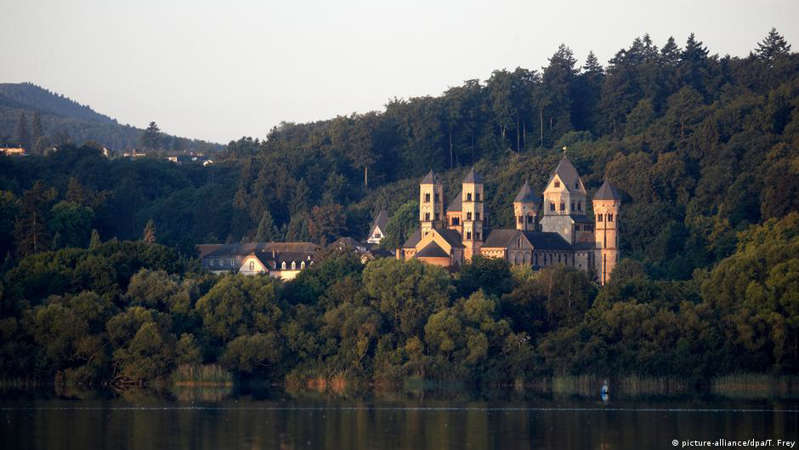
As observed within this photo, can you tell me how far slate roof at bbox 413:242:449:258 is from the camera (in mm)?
102625

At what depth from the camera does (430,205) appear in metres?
111

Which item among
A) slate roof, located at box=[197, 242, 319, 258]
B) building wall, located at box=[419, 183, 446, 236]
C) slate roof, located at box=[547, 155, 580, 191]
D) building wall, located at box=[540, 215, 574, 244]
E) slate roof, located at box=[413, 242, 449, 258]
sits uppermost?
slate roof, located at box=[547, 155, 580, 191]

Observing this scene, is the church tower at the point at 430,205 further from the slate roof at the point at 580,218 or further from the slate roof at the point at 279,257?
the slate roof at the point at 580,218

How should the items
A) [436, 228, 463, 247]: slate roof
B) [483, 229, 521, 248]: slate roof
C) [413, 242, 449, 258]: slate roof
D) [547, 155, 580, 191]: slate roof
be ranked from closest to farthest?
[413, 242, 449, 258]: slate roof < [483, 229, 521, 248]: slate roof < [436, 228, 463, 247]: slate roof < [547, 155, 580, 191]: slate roof

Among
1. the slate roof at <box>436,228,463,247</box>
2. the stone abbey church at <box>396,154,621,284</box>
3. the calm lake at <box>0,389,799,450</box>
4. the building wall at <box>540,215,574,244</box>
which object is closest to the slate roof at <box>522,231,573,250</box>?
the stone abbey church at <box>396,154,621,284</box>

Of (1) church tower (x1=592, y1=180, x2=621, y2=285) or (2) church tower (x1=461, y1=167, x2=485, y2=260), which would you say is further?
(2) church tower (x1=461, y1=167, x2=485, y2=260)

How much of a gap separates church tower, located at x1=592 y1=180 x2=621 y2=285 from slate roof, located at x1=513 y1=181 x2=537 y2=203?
843 centimetres

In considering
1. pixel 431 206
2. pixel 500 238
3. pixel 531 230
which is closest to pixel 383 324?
pixel 500 238

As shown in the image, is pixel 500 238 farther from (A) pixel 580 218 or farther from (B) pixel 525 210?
(A) pixel 580 218

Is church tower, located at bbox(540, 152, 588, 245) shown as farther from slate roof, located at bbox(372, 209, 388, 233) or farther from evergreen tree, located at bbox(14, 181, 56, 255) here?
evergreen tree, located at bbox(14, 181, 56, 255)

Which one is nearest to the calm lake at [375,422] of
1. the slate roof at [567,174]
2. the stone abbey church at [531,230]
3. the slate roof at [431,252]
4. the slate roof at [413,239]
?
the slate roof at [431,252]

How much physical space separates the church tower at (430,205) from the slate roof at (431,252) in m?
6.27

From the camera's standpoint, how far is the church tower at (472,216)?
106812 mm

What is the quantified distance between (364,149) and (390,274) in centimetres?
7500
